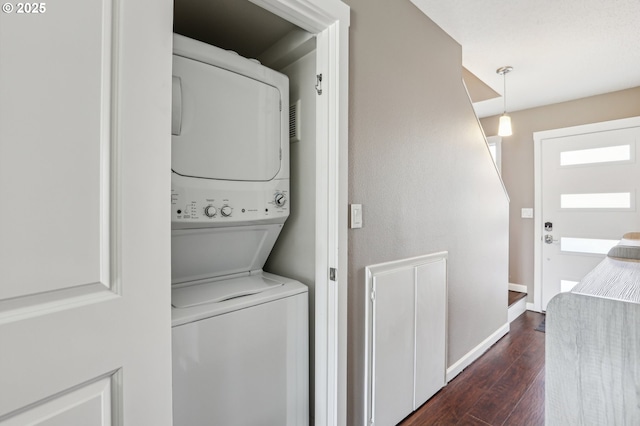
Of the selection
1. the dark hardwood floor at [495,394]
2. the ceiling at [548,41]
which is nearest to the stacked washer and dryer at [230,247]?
the dark hardwood floor at [495,394]

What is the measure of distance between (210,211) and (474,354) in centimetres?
226

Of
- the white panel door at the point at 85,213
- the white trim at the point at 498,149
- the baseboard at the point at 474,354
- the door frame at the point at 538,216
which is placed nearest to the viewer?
the white panel door at the point at 85,213

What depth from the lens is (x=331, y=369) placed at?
4.38 ft

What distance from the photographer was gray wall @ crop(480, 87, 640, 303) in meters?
3.37

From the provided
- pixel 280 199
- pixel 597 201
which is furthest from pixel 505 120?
pixel 280 199

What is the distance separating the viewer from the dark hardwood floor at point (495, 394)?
175 cm

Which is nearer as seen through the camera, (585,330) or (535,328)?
(585,330)

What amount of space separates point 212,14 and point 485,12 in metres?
1.54

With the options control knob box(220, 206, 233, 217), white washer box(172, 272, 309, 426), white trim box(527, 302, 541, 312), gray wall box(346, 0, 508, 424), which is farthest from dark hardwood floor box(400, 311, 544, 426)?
control knob box(220, 206, 233, 217)

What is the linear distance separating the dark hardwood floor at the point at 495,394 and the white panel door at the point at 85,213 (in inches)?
62.0

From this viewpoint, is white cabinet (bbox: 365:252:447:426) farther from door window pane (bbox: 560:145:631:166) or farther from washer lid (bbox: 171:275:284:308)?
door window pane (bbox: 560:145:631:166)

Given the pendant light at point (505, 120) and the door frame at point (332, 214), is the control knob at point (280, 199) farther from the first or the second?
the pendant light at point (505, 120)

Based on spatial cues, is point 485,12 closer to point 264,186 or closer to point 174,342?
point 264,186

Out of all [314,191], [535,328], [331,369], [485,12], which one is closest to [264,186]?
[314,191]
